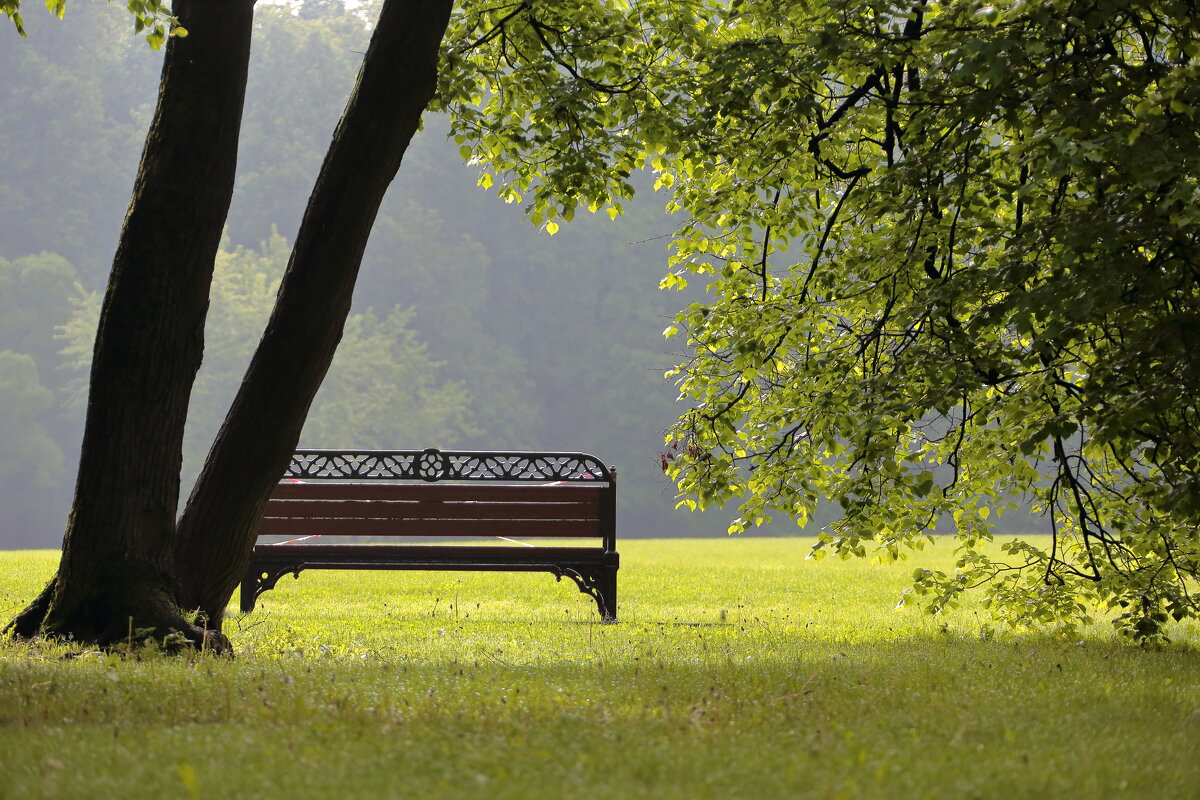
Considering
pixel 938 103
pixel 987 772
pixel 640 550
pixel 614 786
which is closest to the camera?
pixel 614 786

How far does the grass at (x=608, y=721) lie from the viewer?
3.78 m

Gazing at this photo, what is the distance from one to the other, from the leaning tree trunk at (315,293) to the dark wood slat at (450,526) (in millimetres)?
3235

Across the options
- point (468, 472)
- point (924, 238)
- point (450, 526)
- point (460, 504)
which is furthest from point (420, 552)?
point (924, 238)

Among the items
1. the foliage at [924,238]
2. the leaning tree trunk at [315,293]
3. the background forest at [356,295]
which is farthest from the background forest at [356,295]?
the leaning tree trunk at [315,293]

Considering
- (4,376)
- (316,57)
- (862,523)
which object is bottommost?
(862,523)

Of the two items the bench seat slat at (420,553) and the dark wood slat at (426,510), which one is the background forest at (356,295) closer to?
the dark wood slat at (426,510)

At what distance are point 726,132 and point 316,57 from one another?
7038cm

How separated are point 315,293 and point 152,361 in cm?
96

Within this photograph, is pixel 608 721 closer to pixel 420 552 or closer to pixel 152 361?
pixel 152 361

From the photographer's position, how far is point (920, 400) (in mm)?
6922

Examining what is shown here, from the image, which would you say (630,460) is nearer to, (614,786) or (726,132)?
(726,132)

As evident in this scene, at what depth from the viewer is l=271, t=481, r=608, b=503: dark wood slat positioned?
1049cm

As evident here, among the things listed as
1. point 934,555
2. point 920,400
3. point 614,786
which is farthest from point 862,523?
point 934,555

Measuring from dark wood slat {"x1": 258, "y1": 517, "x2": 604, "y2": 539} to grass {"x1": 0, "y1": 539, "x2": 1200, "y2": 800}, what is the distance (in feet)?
7.04
